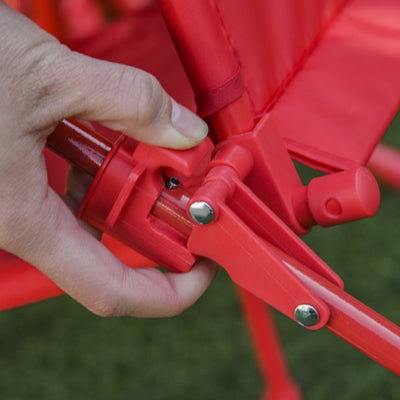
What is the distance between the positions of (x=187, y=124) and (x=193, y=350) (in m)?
1.04

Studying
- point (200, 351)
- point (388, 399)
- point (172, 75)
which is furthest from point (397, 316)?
point (172, 75)

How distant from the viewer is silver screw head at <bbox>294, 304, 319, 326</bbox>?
575 mm

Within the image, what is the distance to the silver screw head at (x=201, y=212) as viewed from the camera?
0.56m

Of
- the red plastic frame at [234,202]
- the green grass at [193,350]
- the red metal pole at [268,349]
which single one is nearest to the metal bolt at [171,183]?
the red plastic frame at [234,202]

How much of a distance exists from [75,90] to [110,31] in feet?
1.79

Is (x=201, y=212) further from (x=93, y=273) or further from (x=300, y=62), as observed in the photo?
(x=300, y=62)

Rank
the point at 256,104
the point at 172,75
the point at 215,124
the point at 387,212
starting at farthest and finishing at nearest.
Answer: the point at 387,212 < the point at 172,75 < the point at 256,104 < the point at 215,124

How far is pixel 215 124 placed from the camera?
651 millimetres

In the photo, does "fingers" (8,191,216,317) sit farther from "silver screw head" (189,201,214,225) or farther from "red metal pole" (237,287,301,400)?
"red metal pole" (237,287,301,400)

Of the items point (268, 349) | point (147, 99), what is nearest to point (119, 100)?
point (147, 99)

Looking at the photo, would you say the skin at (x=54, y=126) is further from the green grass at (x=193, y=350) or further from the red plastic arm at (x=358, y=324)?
the green grass at (x=193, y=350)

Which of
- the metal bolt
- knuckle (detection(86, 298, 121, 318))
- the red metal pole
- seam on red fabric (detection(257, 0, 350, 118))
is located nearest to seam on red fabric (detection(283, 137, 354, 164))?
seam on red fabric (detection(257, 0, 350, 118))

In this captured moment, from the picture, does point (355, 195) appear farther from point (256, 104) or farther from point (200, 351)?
point (200, 351)

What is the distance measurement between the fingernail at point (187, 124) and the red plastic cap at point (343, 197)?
0.13 meters
